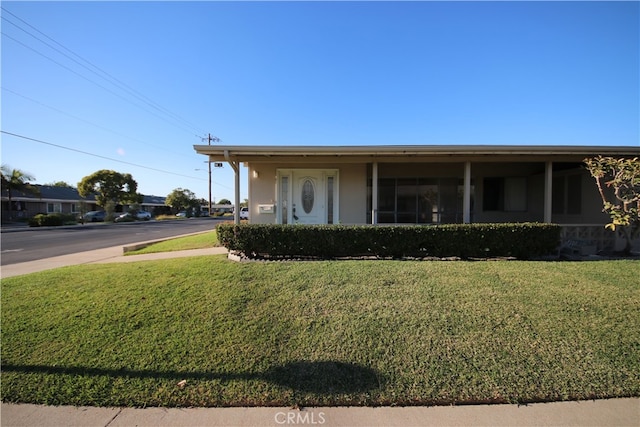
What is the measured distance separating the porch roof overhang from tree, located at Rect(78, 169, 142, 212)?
1537 inches

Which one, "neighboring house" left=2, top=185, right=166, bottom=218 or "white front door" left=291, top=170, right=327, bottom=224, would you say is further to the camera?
"neighboring house" left=2, top=185, right=166, bottom=218

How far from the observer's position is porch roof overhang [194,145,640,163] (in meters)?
8.52

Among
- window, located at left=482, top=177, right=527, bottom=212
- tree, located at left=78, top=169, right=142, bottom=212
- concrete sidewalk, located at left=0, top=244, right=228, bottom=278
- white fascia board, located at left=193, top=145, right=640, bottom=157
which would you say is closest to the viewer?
concrete sidewalk, located at left=0, top=244, right=228, bottom=278

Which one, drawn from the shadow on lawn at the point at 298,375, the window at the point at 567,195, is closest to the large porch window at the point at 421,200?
the window at the point at 567,195

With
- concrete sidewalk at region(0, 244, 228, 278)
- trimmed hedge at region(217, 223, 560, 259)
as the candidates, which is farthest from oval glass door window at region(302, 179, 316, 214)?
trimmed hedge at region(217, 223, 560, 259)

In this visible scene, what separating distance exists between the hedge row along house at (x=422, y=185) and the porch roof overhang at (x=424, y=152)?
0.03m

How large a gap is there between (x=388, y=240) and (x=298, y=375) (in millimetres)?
4610

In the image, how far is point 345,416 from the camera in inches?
104

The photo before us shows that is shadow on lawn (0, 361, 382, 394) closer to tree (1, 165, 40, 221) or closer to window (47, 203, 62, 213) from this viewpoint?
tree (1, 165, 40, 221)

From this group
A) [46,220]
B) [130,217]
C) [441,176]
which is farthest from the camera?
[130,217]

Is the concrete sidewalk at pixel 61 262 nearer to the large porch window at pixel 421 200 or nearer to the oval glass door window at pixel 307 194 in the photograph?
the oval glass door window at pixel 307 194

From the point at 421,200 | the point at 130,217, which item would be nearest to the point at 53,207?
the point at 130,217

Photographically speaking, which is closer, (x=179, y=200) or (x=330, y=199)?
(x=330, y=199)

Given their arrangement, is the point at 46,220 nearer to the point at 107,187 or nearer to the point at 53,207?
the point at 107,187
